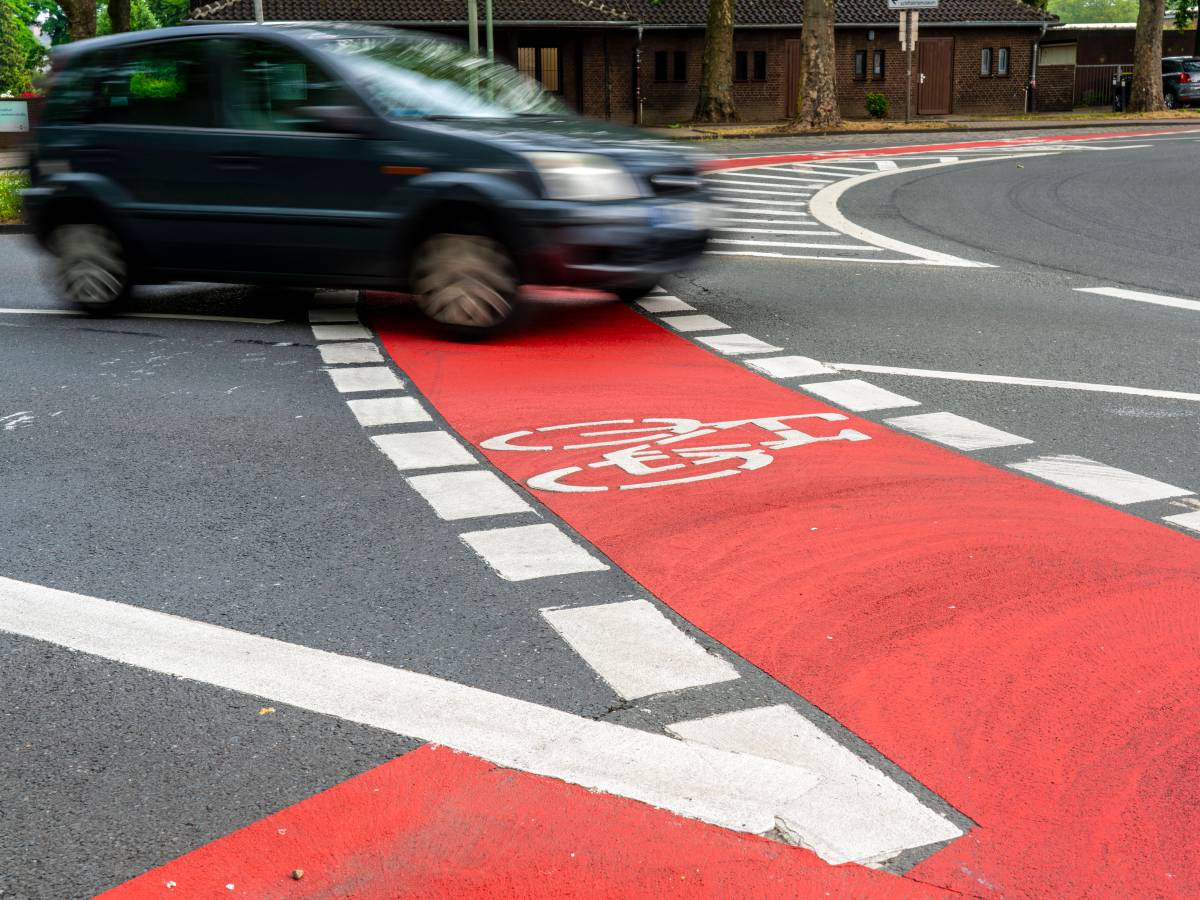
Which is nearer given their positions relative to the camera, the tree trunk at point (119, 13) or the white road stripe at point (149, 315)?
the white road stripe at point (149, 315)

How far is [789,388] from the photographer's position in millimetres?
7777

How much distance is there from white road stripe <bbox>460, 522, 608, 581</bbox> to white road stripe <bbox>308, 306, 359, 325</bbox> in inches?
197

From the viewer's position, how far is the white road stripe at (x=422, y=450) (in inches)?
246

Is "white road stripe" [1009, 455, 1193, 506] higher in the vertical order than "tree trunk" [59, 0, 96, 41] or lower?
lower

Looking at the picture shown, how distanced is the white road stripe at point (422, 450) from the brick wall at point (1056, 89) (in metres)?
53.1

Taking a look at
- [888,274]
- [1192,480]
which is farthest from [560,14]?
[1192,480]

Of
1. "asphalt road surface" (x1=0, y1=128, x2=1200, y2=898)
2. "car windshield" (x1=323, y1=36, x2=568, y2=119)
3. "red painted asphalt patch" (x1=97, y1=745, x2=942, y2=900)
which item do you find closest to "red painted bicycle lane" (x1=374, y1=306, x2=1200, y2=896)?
"asphalt road surface" (x1=0, y1=128, x2=1200, y2=898)

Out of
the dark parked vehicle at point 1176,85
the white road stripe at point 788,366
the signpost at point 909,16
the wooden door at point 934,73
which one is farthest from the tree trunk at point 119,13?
the white road stripe at point 788,366

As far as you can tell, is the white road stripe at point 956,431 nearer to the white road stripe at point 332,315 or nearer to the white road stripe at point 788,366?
the white road stripe at point 788,366

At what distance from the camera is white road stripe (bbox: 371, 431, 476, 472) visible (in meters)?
6.24

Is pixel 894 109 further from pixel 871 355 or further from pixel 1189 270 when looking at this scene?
pixel 871 355

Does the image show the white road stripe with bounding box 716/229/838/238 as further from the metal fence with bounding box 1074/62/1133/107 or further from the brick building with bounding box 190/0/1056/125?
the metal fence with bounding box 1074/62/1133/107

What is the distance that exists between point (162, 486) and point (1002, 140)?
2922 centimetres

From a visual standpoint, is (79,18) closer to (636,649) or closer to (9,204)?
(9,204)
